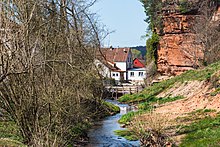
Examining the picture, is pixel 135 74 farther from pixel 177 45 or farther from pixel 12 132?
pixel 12 132

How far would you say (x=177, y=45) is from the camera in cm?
4891

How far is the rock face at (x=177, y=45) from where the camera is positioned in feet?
155

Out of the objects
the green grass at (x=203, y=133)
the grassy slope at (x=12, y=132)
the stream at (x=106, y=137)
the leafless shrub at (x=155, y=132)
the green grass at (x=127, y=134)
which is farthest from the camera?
the green grass at (x=127, y=134)

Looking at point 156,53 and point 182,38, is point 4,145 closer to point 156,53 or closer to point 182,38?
point 182,38

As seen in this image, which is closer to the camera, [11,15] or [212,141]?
[11,15]

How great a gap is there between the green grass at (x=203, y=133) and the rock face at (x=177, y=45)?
100 ft

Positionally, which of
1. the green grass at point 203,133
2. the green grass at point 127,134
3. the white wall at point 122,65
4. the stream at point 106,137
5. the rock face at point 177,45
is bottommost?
→ the stream at point 106,137

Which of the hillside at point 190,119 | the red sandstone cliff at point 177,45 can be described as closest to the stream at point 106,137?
the hillside at point 190,119

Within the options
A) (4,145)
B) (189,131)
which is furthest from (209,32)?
(4,145)

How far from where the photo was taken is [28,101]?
10.4 meters

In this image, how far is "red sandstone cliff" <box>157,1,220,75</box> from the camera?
47.1 m

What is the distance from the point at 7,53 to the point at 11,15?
1042mm

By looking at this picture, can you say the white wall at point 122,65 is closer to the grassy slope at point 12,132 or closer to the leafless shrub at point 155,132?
the grassy slope at point 12,132

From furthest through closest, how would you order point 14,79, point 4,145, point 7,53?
point 4,145
point 14,79
point 7,53
